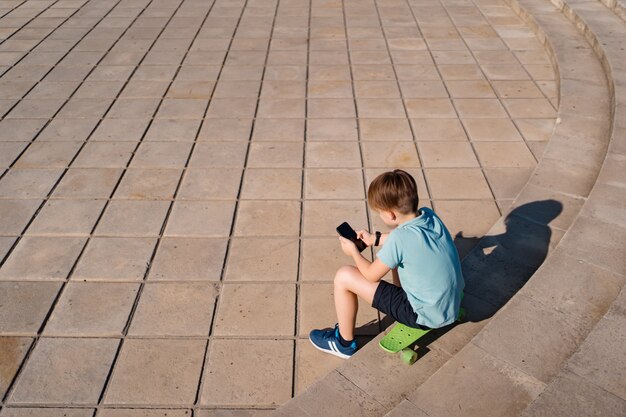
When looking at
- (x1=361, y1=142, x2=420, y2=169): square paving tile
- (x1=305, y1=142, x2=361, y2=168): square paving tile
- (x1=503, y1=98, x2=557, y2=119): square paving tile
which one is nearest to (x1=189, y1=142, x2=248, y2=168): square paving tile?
(x1=305, y1=142, x2=361, y2=168): square paving tile

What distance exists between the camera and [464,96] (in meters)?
6.64

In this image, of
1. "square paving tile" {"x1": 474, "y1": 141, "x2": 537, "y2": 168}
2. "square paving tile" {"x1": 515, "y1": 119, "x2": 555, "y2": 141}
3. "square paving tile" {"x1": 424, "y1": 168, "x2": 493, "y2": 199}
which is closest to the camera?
"square paving tile" {"x1": 424, "y1": 168, "x2": 493, "y2": 199}

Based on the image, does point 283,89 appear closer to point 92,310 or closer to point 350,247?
point 92,310

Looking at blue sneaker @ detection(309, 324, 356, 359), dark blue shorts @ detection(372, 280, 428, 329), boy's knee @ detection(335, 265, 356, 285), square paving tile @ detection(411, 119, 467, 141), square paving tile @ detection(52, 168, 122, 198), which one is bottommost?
square paving tile @ detection(52, 168, 122, 198)

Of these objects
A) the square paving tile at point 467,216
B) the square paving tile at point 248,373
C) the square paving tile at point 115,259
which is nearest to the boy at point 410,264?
the square paving tile at point 248,373

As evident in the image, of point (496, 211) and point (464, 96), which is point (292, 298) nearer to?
point (496, 211)

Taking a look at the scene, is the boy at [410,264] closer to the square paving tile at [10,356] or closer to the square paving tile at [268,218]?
the square paving tile at [268,218]

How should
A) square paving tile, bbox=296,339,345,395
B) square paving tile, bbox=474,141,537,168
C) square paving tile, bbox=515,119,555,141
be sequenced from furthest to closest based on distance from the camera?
square paving tile, bbox=515,119,555,141, square paving tile, bbox=474,141,537,168, square paving tile, bbox=296,339,345,395

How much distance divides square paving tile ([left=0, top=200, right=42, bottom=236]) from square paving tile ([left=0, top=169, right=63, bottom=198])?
4.1 inches

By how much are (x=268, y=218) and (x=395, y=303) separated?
1.68 metres

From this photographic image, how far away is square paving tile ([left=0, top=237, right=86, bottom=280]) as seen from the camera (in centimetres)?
414

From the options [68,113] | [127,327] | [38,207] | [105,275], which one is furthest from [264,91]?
[127,327]

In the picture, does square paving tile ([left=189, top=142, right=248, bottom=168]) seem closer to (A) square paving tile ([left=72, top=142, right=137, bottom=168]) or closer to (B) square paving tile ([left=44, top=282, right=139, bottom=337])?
(A) square paving tile ([left=72, top=142, right=137, bottom=168])

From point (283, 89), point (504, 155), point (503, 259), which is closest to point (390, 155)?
point (504, 155)
